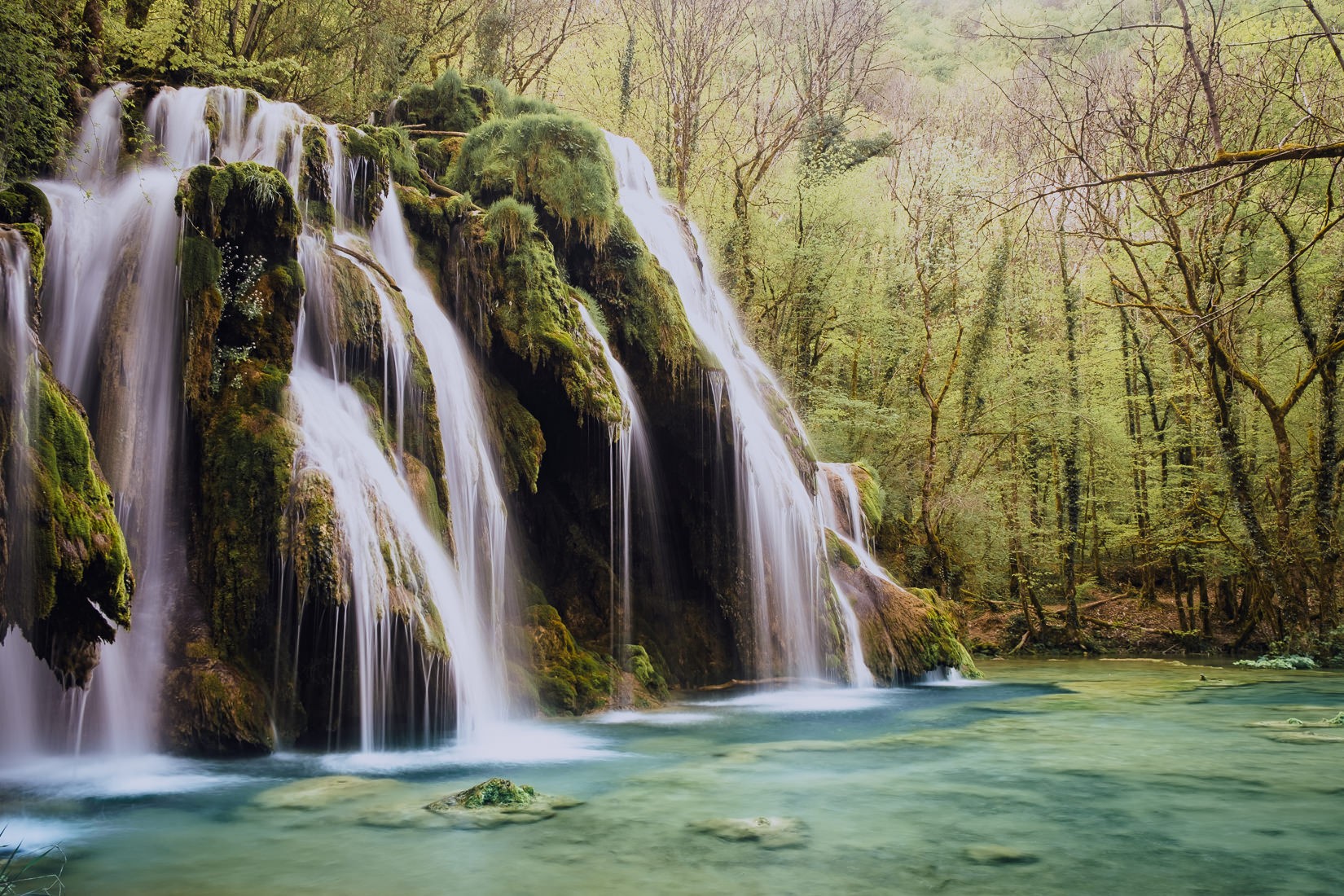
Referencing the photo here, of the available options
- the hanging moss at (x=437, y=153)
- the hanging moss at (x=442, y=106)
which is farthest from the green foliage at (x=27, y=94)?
the hanging moss at (x=442, y=106)

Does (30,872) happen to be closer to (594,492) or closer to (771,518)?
(594,492)

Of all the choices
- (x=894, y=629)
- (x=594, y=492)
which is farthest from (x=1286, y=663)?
(x=594, y=492)

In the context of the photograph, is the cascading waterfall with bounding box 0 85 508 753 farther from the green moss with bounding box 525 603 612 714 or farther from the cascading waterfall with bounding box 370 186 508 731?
the green moss with bounding box 525 603 612 714

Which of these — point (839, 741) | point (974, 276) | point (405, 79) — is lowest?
point (839, 741)

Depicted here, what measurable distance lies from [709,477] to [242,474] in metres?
6.98

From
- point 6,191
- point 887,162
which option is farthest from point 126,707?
point 887,162

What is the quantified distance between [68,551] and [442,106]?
10.9 metres

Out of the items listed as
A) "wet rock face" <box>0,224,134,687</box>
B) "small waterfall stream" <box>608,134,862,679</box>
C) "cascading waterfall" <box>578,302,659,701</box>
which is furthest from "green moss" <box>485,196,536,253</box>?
"wet rock face" <box>0,224,134,687</box>

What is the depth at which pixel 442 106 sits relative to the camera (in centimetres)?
1494

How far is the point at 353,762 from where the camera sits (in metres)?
7.50

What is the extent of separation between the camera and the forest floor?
71.3ft

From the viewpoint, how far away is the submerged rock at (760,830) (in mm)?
5212

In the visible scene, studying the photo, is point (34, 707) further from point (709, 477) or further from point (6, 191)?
point (709, 477)

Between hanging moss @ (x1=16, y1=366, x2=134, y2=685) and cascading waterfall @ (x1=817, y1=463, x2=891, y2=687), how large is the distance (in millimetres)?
10447
